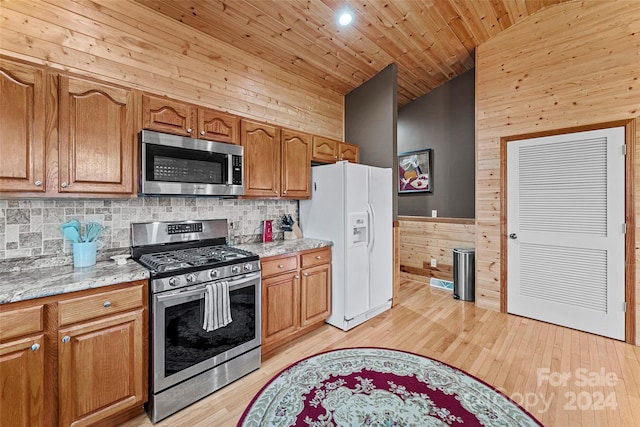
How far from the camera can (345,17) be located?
2809 mm

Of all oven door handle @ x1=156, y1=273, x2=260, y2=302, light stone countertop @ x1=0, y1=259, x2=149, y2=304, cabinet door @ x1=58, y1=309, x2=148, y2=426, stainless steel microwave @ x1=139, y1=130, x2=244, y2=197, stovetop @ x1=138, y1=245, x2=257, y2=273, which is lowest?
cabinet door @ x1=58, y1=309, x2=148, y2=426

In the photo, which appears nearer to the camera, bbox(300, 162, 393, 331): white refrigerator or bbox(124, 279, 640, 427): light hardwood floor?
bbox(124, 279, 640, 427): light hardwood floor

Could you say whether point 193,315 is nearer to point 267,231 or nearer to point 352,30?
point 267,231

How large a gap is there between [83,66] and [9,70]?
1.99ft

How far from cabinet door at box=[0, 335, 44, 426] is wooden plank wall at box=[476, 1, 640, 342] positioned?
13.5 ft

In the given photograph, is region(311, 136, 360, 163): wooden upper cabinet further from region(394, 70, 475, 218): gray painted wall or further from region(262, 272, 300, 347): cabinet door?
region(394, 70, 475, 218): gray painted wall

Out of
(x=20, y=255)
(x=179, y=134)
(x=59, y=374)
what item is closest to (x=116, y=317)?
(x=59, y=374)

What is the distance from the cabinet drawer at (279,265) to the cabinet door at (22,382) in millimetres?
1384

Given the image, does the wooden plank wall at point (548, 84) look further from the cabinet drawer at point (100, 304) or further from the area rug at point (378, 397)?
the cabinet drawer at point (100, 304)

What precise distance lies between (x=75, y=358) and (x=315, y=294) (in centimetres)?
187

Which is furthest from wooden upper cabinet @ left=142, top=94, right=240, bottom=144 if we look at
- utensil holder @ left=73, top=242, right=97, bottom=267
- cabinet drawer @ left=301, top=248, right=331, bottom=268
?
cabinet drawer @ left=301, top=248, right=331, bottom=268

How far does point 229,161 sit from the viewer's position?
2443 mm

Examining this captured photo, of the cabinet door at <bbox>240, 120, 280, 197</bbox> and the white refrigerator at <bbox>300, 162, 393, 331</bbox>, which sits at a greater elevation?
the cabinet door at <bbox>240, 120, 280, 197</bbox>

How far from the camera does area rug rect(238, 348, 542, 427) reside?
178 centimetres
